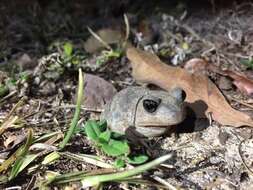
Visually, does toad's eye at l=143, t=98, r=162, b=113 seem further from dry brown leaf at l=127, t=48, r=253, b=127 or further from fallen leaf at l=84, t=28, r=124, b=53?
fallen leaf at l=84, t=28, r=124, b=53

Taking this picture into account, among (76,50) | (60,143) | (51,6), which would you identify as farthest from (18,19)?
(60,143)

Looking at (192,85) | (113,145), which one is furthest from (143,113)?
(192,85)

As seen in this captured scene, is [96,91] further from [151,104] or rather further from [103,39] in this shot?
[103,39]

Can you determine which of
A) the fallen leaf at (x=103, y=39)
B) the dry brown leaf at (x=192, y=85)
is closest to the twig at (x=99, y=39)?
the fallen leaf at (x=103, y=39)

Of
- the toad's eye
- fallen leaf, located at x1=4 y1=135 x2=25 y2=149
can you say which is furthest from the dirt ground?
the toad's eye

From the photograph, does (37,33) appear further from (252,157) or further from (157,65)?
(252,157)
